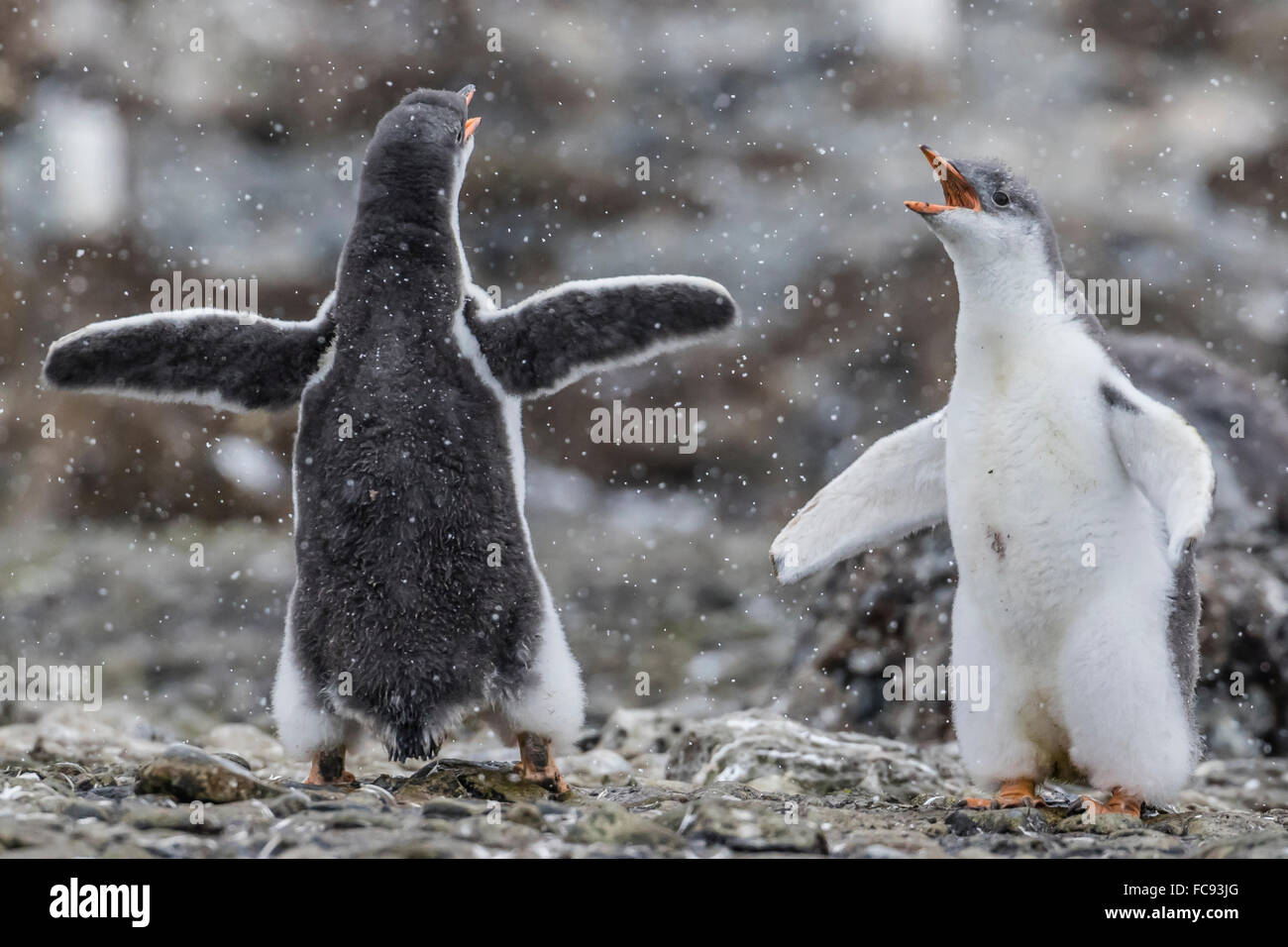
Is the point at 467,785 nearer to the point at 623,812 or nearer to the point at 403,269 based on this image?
the point at 623,812

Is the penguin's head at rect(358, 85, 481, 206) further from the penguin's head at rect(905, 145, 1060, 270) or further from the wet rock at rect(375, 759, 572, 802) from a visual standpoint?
the wet rock at rect(375, 759, 572, 802)

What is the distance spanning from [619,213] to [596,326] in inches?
210

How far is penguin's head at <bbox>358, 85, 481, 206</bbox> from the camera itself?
251 centimetres

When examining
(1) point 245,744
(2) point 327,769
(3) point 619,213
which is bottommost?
(1) point 245,744

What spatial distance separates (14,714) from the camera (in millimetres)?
4258

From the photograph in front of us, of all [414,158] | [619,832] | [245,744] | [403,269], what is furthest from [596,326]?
[245,744]

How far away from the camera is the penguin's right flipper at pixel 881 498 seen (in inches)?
104

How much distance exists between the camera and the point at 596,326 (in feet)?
7.88

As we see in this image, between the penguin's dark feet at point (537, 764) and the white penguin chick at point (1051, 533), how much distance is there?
0.76 metres

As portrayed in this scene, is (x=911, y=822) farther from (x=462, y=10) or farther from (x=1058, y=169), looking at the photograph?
(x=462, y=10)

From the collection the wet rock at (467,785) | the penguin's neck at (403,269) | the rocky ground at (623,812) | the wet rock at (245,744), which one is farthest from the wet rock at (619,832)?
the wet rock at (245,744)

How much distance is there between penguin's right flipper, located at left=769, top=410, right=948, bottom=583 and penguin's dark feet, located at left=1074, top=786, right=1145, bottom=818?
24.6 inches
